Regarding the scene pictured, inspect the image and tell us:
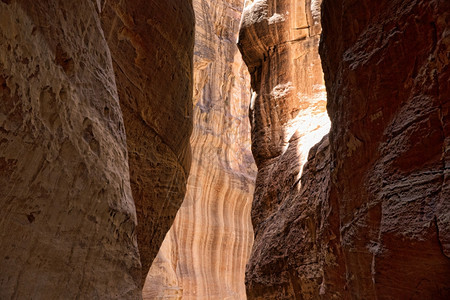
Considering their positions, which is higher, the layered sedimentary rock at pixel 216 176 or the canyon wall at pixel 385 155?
the layered sedimentary rock at pixel 216 176

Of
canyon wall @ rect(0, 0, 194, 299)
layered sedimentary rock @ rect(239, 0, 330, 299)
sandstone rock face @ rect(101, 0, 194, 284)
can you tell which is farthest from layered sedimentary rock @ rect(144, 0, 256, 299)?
canyon wall @ rect(0, 0, 194, 299)

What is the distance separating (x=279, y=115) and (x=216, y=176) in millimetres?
8672

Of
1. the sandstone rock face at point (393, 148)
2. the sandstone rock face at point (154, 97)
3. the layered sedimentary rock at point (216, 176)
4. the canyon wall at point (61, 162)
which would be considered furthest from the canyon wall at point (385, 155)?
the layered sedimentary rock at point (216, 176)

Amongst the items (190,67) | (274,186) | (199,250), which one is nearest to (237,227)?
(199,250)

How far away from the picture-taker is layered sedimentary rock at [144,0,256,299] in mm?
15656

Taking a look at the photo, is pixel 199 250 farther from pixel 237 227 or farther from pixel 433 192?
pixel 433 192

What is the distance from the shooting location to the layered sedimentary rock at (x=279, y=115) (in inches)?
257

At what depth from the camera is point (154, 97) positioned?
570cm

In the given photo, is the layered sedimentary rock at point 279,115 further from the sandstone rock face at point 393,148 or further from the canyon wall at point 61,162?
the canyon wall at point 61,162

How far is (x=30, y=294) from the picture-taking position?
1829 mm

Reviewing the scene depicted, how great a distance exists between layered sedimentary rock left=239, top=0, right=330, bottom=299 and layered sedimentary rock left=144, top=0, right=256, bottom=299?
668 centimetres

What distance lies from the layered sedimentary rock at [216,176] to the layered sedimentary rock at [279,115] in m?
6.68

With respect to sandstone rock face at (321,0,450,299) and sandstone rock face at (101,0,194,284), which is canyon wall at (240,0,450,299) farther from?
sandstone rock face at (101,0,194,284)

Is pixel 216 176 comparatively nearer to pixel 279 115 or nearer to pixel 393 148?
pixel 279 115
